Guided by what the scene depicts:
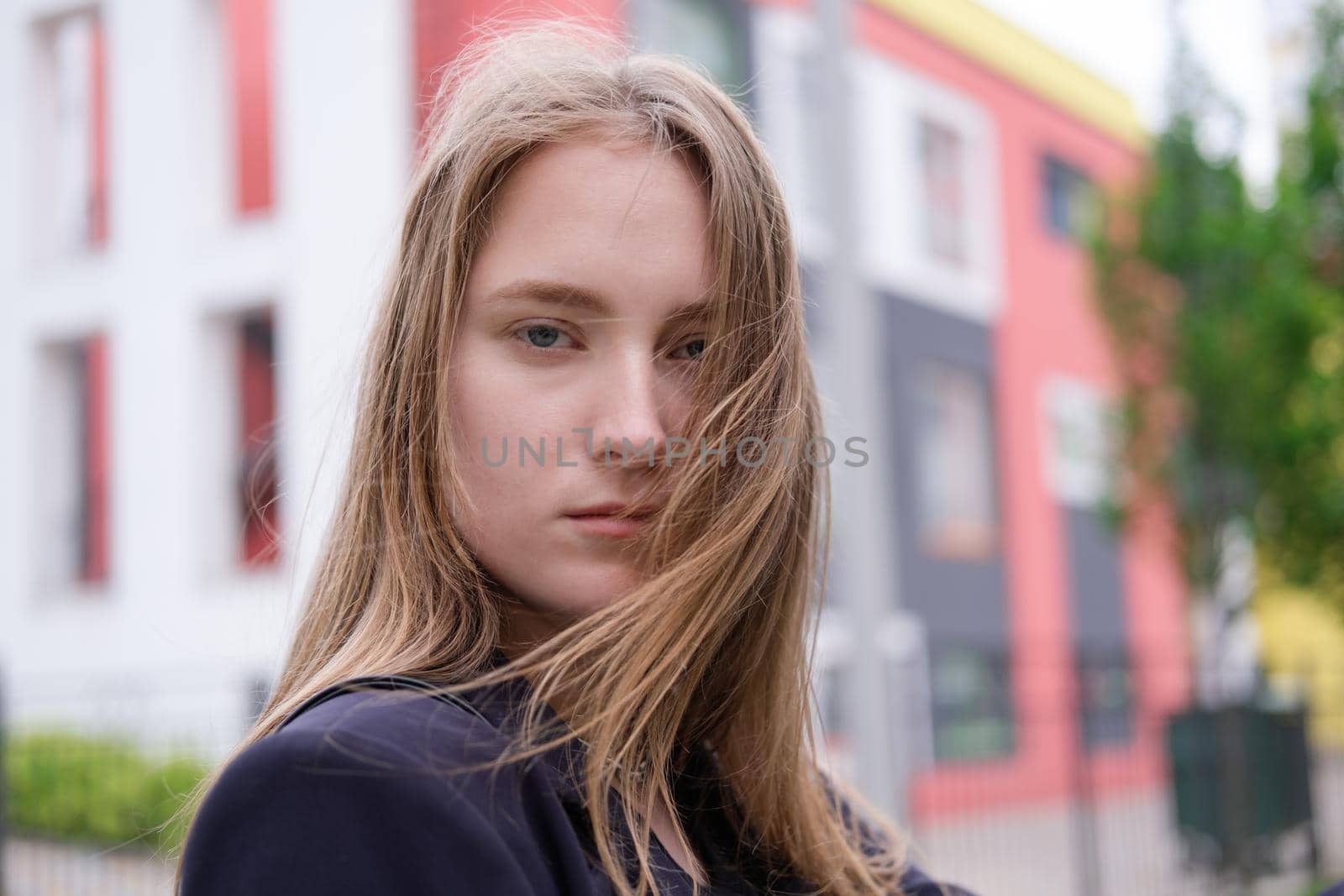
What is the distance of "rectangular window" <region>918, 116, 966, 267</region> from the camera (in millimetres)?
14805

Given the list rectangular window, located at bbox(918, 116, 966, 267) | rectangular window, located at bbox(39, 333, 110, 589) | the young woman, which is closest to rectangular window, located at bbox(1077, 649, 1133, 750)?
rectangular window, located at bbox(918, 116, 966, 267)

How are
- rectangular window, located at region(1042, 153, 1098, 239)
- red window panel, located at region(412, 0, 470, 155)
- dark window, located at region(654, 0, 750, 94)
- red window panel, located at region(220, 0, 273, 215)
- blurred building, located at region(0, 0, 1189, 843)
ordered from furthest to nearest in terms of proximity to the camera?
rectangular window, located at region(1042, 153, 1098, 239) < red window panel, located at region(220, 0, 273, 215) < dark window, located at region(654, 0, 750, 94) < blurred building, located at region(0, 0, 1189, 843) < red window panel, located at region(412, 0, 470, 155)

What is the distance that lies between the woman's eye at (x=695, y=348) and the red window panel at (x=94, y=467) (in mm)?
11570

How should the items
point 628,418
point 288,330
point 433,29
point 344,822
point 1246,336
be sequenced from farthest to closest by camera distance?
point 288,330 → point 433,29 → point 1246,336 → point 628,418 → point 344,822

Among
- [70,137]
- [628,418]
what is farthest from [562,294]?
[70,137]

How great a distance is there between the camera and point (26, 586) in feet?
37.9

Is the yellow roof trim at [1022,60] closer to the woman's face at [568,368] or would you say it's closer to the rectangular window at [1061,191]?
the rectangular window at [1061,191]

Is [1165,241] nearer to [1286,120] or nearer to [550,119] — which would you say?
[1286,120]

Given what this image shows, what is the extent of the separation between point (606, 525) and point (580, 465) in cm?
6

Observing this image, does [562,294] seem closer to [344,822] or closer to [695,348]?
[695,348]

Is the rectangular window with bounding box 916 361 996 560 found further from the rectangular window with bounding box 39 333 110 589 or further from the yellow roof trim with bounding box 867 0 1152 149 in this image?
A: the rectangular window with bounding box 39 333 110 589

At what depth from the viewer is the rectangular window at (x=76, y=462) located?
38.8 ft

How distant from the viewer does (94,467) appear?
11930 mm

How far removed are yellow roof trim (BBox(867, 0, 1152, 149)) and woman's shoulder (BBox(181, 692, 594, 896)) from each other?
13.8 meters
